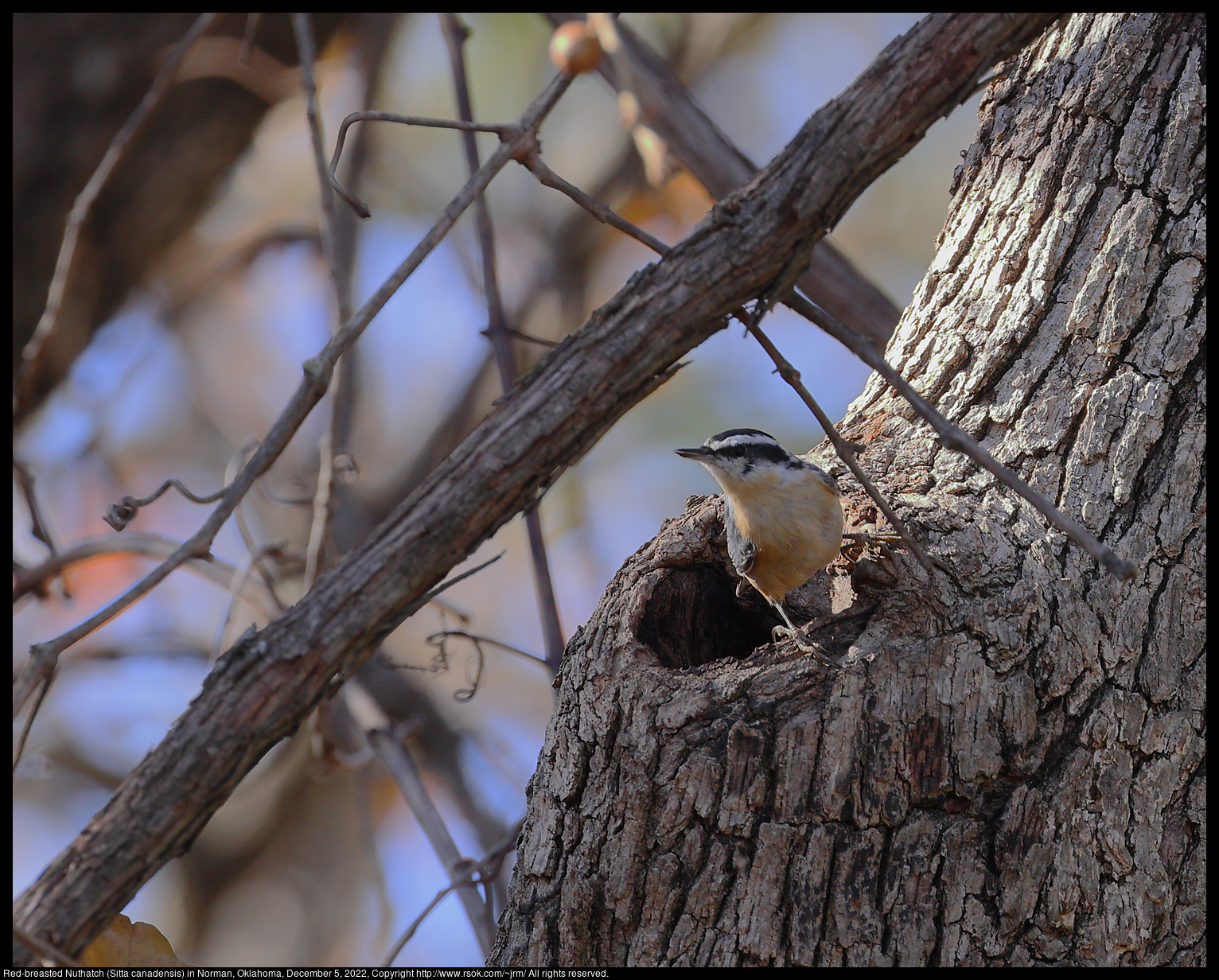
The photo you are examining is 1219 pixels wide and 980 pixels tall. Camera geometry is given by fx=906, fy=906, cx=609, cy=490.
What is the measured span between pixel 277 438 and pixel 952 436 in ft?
2.84

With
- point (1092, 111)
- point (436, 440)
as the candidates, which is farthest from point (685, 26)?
point (1092, 111)

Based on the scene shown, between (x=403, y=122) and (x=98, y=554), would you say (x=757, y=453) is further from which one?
(x=98, y=554)

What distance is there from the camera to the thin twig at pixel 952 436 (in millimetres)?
1104

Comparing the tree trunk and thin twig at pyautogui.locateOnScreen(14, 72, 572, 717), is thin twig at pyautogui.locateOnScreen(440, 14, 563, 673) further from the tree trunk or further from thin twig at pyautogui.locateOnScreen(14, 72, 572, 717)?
thin twig at pyautogui.locateOnScreen(14, 72, 572, 717)

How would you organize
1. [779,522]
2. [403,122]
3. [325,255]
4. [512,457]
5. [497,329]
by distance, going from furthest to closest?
[497,329] < [325,255] < [779,522] < [403,122] < [512,457]

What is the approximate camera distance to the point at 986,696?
1.61 metres

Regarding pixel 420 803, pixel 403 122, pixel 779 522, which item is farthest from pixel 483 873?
pixel 403 122

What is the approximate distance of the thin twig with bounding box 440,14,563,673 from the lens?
2312mm

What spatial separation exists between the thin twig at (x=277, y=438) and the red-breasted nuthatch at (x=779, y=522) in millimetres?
1020

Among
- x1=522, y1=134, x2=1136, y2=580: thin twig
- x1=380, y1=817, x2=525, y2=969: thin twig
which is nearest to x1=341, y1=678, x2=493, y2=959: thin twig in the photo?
x1=380, y1=817, x2=525, y2=969: thin twig

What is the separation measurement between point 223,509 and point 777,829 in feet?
3.51

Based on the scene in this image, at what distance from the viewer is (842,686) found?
1.64m

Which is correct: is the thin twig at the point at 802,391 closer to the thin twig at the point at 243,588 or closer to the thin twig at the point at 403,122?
the thin twig at the point at 403,122

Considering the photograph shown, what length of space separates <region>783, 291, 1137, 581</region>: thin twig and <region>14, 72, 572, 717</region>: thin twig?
50cm
